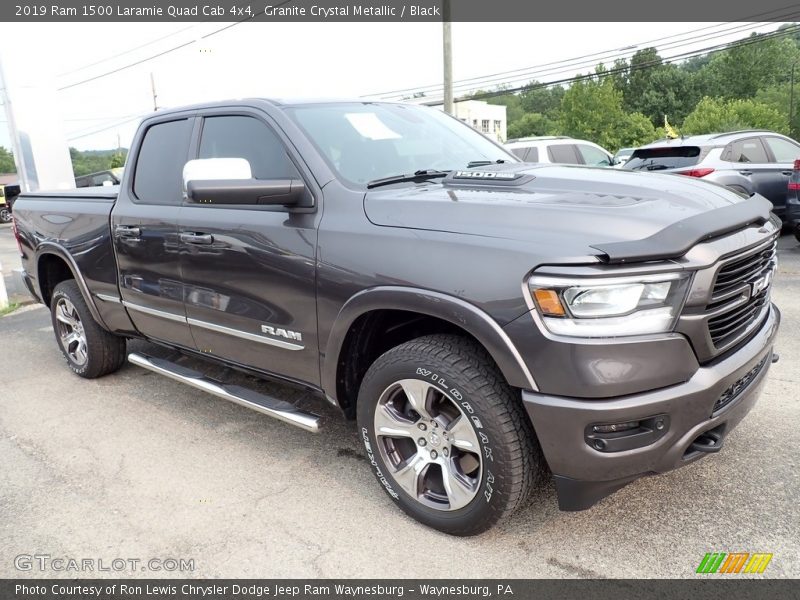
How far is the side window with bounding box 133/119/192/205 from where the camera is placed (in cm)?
387

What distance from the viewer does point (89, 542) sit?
281 centimetres

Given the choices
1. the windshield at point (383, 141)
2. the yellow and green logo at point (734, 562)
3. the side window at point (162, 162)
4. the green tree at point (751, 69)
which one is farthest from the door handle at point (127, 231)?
the green tree at point (751, 69)

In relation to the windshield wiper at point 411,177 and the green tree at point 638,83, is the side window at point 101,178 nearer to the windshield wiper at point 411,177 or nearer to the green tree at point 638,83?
the windshield wiper at point 411,177

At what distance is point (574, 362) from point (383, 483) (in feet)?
3.84

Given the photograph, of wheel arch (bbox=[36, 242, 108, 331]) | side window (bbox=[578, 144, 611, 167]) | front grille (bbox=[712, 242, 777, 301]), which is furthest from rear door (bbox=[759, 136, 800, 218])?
wheel arch (bbox=[36, 242, 108, 331])

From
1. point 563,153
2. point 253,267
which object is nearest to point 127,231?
point 253,267

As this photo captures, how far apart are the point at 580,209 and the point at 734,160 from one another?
8386 mm

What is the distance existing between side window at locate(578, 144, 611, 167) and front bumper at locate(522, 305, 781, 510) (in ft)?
34.0

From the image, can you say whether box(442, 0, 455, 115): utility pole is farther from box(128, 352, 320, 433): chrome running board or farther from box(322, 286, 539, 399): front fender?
box(322, 286, 539, 399): front fender

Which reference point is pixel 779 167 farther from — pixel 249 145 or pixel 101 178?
pixel 101 178

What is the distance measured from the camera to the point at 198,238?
3.49 m

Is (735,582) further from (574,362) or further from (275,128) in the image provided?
(275,128)

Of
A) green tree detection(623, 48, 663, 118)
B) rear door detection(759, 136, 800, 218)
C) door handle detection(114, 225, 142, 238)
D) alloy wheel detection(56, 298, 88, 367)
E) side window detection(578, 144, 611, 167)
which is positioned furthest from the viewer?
green tree detection(623, 48, 663, 118)

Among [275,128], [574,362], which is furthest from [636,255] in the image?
[275,128]
